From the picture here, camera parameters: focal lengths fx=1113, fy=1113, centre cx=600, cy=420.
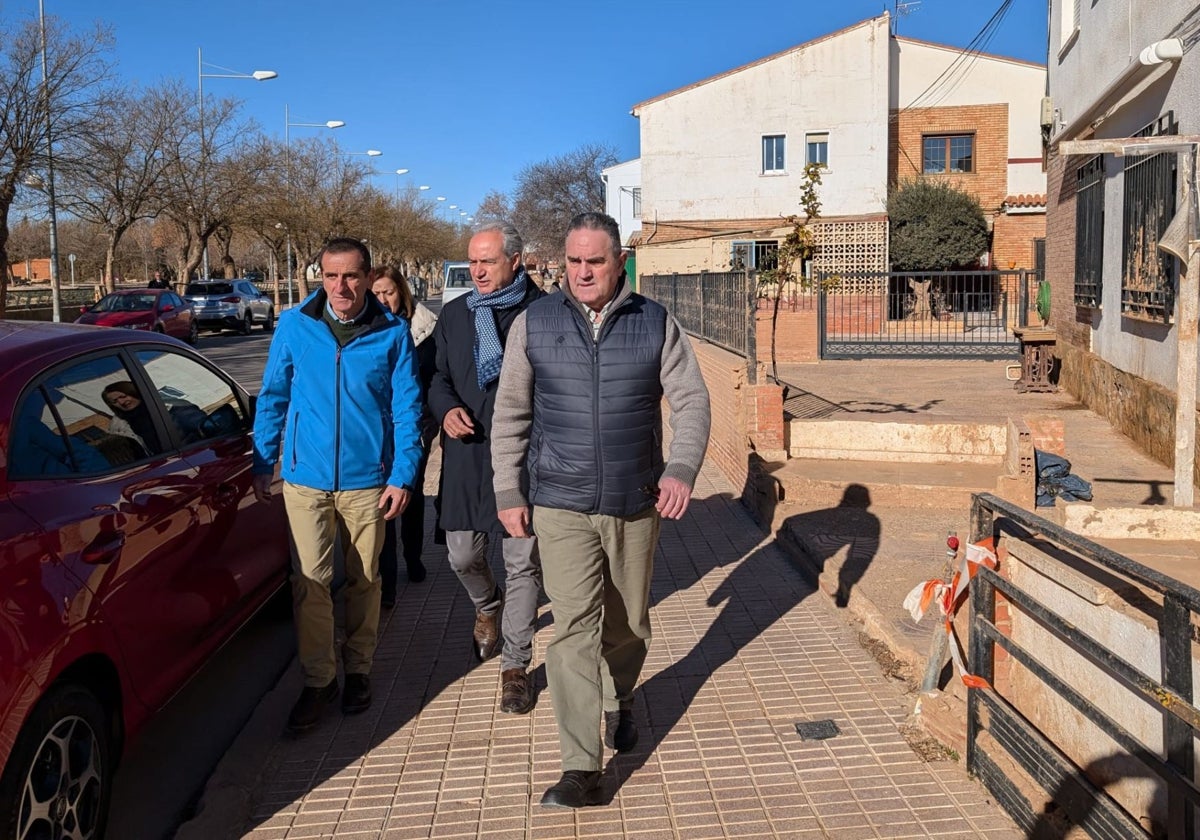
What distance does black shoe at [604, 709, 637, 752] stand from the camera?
4230 mm

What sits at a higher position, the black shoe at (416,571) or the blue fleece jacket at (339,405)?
the blue fleece jacket at (339,405)

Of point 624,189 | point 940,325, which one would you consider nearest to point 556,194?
point 624,189

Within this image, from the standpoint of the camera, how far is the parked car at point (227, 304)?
1405 inches

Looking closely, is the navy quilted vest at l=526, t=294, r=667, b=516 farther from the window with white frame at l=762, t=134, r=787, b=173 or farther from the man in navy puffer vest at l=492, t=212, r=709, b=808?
the window with white frame at l=762, t=134, r=787, b=173

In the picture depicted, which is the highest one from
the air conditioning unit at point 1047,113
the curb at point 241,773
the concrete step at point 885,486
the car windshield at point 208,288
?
the air conditioning unit at point 1047,113

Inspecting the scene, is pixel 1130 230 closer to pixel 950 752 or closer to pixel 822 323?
pixel 950 752

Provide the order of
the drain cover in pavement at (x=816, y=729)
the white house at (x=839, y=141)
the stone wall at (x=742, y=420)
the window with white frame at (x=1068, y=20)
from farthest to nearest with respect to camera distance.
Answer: the white house at (x=839, y=141) → the window with white frame at (x=1068, y=20) → the stone wall at (x=742, y=420) → the drain cover in pavement at (x=816, y=729)

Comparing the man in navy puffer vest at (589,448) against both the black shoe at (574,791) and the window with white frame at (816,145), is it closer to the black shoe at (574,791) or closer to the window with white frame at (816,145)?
the black shoe at (574,791)

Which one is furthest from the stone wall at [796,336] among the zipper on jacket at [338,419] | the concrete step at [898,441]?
the zipper on jacket at [338,419]

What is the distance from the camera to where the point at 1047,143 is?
16.3m

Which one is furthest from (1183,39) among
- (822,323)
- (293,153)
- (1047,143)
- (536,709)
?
(293,153)

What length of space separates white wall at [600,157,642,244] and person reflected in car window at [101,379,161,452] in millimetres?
53543

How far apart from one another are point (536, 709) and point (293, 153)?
51.1 metres

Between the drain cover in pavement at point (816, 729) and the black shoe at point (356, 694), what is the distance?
1.81 meters
